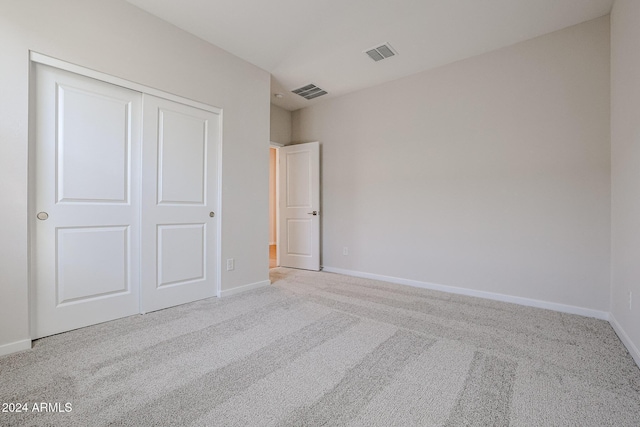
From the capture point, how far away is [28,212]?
1.96 metres

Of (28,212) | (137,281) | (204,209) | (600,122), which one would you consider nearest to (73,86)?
(28,212)

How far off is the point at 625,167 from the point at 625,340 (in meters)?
1.28

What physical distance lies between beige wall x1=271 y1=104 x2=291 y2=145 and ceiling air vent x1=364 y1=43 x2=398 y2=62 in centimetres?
201

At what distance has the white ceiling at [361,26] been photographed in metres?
2.46

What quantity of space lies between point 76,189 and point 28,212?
0.33 meters

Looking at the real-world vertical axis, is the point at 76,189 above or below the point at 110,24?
below

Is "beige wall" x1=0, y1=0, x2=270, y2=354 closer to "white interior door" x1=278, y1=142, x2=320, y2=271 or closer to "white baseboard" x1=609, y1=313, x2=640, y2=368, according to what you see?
"white interior door" x1=278, y1=142, x2=320, y2=271

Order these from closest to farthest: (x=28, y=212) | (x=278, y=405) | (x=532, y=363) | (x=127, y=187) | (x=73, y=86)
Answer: (x=278, y=405) → (x=532, y=363) → (x=28, y=212) → (x=73, y=86) → (x=127, y=187)

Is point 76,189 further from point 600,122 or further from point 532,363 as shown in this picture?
point 600,122

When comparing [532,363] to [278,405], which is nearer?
[278,405]

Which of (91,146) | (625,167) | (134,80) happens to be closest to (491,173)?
(625,167)

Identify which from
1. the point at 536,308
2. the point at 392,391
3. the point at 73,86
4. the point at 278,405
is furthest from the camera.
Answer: the point at 536,308

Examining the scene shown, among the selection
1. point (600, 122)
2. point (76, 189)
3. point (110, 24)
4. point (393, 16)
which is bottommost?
point (76, 189)

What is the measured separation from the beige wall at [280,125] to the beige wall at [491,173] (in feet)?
3.37
